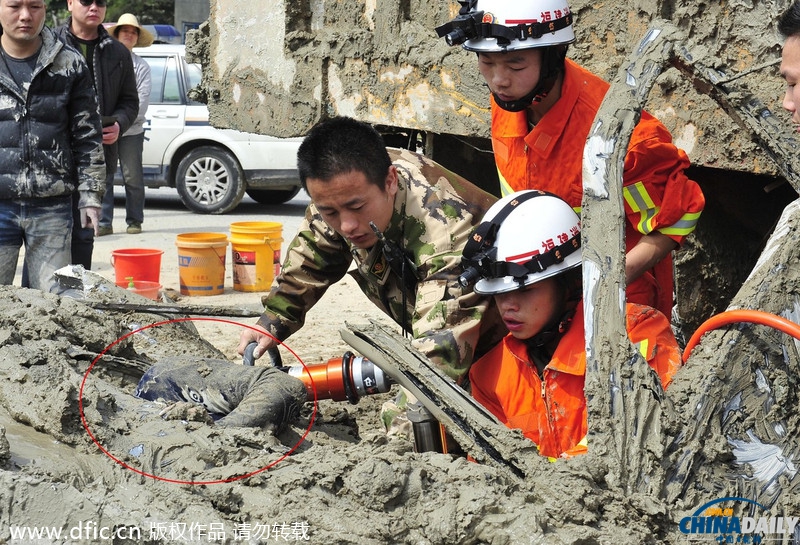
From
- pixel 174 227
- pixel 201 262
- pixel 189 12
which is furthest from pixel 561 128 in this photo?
pixel 189 12

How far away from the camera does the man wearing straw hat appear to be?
9000mm

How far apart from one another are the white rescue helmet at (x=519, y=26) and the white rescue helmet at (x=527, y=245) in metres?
0.66

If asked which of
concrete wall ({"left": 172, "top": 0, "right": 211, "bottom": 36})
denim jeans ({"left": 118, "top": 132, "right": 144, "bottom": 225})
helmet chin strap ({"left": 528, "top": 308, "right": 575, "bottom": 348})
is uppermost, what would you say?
concrete wall ({"left": 172, "top": 0, "right": 211, "bottom": 36})

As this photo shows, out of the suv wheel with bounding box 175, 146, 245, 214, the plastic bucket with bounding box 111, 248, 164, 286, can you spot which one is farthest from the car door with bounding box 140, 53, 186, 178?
the plastic bucket with bounding box 111, 248, 164, 286

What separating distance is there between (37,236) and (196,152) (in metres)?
6.51

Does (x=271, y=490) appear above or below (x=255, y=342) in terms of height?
above

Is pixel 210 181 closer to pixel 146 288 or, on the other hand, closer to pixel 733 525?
pixel 146 288

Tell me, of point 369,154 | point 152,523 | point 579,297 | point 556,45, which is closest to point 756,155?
point 556,45

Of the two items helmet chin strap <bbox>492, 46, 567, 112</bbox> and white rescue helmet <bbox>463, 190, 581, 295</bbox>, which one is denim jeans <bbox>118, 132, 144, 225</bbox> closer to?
helmet chin strap <bbox>492, 46, 567, 112</bbox>

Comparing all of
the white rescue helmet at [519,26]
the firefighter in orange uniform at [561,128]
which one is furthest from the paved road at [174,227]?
the white rescue helmet at [519,26]

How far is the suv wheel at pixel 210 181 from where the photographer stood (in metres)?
11.5

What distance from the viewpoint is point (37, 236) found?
521 centimetres

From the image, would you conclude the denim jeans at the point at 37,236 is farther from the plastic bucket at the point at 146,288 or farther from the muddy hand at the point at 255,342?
the muddy hand at the point at 255,342

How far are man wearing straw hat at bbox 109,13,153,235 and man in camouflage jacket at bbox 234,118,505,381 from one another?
5.66 metres
